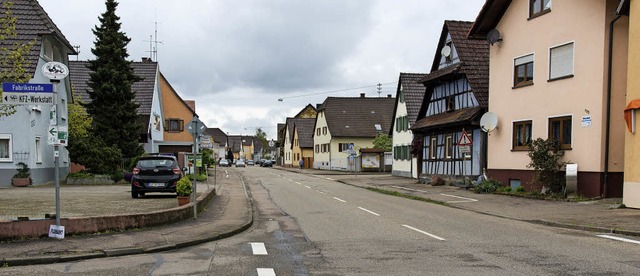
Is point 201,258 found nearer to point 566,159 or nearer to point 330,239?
point 330,239

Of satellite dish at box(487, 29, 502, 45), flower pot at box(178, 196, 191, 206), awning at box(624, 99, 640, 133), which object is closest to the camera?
flower pot at box(178, 196, 191, 206)

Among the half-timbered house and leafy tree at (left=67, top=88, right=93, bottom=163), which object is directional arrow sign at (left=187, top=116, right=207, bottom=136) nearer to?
the half-timbered house

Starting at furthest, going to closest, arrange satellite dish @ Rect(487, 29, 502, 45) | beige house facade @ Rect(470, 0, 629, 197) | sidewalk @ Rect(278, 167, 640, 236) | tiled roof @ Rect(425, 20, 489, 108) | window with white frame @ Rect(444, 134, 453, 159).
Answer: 1. window with white frame @ Rect(444, 134, 453, 159)
2. tiled roof @ Rect(425, 20, 489, 108)
3. satellite dish @ Rect(487, 29, 502, 45)
4. beige house facade @ Rect(470, 0, 629, 197)
5. sidewalk @ Rect(278, 167, 640, 236)

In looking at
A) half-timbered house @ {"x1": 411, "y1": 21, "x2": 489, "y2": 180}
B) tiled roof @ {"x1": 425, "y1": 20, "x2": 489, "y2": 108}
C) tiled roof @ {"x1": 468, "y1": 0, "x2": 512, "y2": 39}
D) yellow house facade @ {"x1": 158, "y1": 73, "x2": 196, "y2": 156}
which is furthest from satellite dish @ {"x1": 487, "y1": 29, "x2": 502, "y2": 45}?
yellow house facade @ {"x1": 158, "y1": 73, "x2": 196, "y2": 156}

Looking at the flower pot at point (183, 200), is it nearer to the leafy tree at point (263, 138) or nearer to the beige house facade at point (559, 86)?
the beige house facade at point (559, 86)

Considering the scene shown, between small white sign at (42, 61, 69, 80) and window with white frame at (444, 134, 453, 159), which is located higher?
small white sign at (42, 61, 69, 80)

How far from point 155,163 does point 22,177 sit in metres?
9.84

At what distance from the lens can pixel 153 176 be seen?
64.1 ft

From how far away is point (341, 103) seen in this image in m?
71.8

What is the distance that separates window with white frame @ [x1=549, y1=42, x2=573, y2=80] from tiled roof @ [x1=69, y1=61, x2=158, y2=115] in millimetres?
30616

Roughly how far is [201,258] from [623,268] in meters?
6.55

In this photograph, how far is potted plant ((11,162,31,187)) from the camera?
2539cm

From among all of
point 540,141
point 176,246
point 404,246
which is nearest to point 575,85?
point 540,141

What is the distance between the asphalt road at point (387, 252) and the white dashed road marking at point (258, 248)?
0.06 ft
